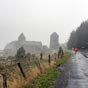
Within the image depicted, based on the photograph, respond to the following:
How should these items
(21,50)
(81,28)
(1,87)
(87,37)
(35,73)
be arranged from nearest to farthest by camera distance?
(1,87)
(35,73)
(21,50)
(87,37)
(81,28)

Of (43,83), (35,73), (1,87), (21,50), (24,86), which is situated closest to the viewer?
(1,87)

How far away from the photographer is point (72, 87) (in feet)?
57.6

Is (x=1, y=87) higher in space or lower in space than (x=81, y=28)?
lower

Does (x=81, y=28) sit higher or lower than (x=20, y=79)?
higher

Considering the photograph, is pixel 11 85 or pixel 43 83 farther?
pixel 43 83

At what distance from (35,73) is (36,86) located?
5.32 meters

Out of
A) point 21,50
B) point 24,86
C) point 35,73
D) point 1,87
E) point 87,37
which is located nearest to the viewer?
point 1,87

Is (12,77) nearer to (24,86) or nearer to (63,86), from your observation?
(24,86)

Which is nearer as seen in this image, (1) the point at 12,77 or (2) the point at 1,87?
(2) the point at 1,87

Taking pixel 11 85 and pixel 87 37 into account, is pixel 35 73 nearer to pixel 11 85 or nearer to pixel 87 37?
pixel 11 85

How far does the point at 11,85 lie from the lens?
16156mm

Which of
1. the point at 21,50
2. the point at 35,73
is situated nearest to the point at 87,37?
the point at 21,50

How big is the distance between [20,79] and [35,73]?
482 centimetres

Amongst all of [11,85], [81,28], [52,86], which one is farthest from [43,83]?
[81,28]
